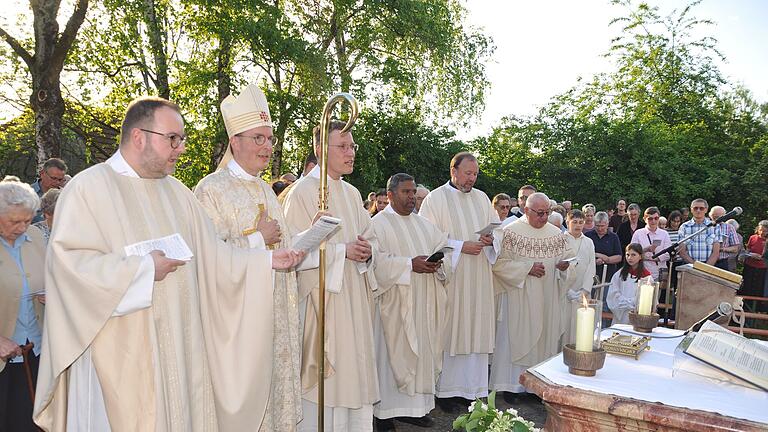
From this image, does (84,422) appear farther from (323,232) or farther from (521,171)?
(521,171)

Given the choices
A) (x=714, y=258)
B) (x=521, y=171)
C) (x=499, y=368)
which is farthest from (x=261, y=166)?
(x=521, y=171)

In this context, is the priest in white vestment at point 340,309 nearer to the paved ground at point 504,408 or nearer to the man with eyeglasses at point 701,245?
the paved ground at point 504,408

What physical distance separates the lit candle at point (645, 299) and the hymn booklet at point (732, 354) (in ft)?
2.50

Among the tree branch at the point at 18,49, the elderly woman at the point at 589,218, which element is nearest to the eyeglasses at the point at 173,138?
the elderly woman at the point at 589,218

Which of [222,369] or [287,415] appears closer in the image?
[222,369]

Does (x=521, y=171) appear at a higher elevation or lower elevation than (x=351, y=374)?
higher

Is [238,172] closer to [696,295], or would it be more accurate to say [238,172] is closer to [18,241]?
[18,241]

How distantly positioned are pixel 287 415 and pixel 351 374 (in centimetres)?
84

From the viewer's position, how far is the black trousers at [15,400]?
13.2 feet

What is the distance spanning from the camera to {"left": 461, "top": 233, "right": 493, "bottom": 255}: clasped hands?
6.57 metres

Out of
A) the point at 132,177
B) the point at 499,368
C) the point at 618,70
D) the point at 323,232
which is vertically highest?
the point at 618,70

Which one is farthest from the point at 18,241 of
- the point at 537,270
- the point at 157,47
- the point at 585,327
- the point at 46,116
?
the point at 157,47

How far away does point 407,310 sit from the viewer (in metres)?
5.93

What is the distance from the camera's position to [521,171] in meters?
21.0
